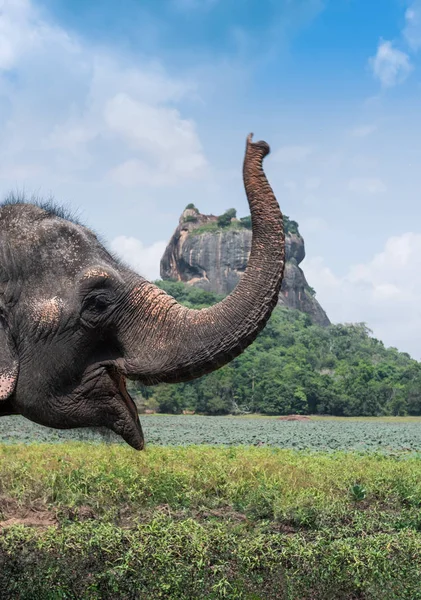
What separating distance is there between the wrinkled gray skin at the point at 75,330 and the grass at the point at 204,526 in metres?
1.85

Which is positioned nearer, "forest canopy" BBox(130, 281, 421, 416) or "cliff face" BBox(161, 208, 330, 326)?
"forest canopy" BBox(130, 281, 421, 416)

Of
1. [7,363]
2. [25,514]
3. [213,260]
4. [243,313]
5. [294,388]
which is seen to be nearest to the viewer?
[243,313]

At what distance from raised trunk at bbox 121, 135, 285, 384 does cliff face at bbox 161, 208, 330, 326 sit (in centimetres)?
11300

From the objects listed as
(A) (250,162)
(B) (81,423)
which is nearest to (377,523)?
(B) (81,423)

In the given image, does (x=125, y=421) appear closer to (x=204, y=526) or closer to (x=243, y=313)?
(x=243, y=313)

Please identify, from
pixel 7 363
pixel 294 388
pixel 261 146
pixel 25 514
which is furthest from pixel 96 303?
pixel 294 388

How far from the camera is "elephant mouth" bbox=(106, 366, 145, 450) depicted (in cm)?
325

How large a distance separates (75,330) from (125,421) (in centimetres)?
47

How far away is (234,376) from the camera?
193 ft

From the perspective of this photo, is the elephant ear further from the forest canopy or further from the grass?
the forest canopy

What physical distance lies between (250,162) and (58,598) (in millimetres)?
3179

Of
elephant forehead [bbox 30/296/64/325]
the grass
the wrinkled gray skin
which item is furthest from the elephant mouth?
the grass

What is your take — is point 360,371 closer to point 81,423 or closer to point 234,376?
point 234,376

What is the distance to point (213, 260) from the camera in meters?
125
